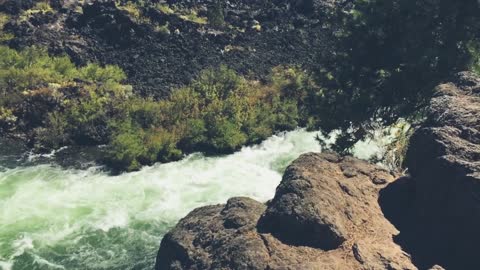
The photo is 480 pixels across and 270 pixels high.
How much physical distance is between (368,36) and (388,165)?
650cm

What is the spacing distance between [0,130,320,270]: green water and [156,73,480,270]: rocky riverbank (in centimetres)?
760

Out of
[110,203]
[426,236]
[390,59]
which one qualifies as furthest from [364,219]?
[110,203]

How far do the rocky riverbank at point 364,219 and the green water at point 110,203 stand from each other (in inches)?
299

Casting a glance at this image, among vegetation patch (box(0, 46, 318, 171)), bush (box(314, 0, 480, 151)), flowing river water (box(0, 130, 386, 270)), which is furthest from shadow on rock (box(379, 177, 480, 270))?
vegetation patch (box(0, 46, 318, 171))

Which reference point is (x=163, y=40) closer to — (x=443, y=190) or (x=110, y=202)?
(x=110, y=202)

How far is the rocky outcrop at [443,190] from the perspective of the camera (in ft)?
35.0

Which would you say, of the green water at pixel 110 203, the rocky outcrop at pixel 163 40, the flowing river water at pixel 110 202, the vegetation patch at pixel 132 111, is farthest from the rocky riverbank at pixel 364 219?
the rocky outcrop at pixel 163 40

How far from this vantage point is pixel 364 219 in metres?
12.0

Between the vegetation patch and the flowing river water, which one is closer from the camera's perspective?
the flowing river water

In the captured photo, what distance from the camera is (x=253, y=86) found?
3666cm

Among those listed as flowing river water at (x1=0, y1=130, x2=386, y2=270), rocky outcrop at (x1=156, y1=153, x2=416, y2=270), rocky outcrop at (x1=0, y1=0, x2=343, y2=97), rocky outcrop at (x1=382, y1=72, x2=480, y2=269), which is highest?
rocky outcrop at (x1=382, y1=72, x2=480, y2=269)

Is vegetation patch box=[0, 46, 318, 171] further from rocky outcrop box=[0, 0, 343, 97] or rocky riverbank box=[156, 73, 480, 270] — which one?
rocky riverbank box=[156, 73, 480, 270]

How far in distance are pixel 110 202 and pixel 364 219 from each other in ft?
47.3

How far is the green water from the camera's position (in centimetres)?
1914
